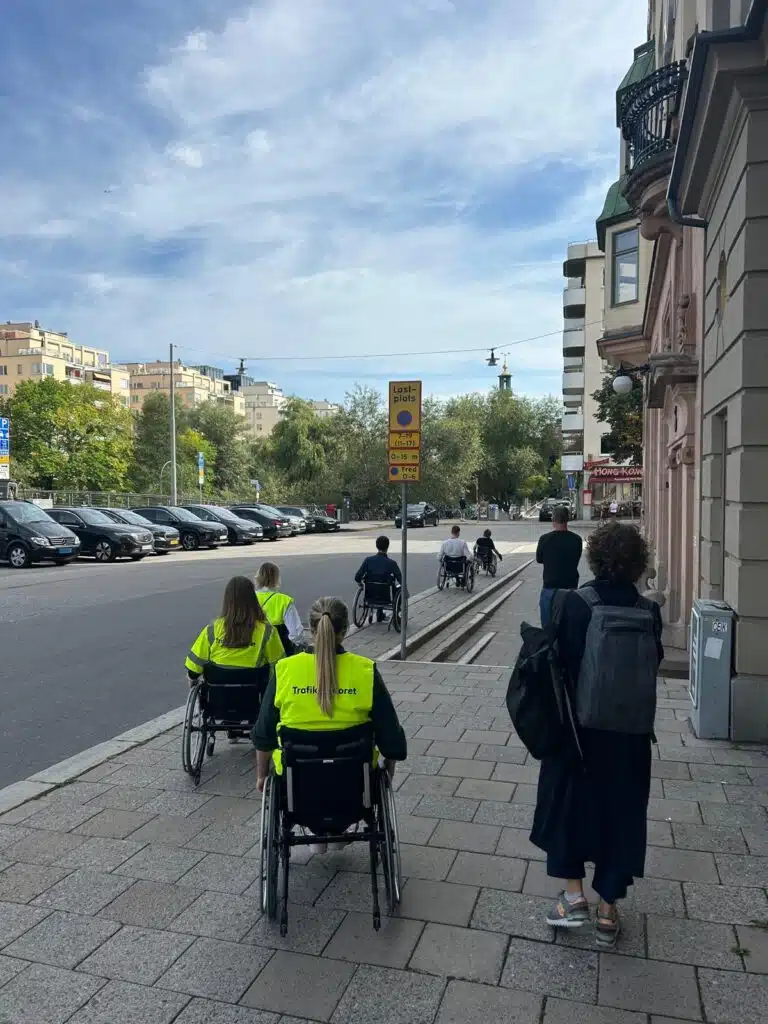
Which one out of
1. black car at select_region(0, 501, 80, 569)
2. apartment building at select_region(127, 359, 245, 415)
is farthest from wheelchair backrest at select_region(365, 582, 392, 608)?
apartment building at select_region(127, 359, 245, 415)

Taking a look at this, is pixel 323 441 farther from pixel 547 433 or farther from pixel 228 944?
pixel 228 944

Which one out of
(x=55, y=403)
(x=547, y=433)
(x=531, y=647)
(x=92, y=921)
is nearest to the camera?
(x=531, y=647)

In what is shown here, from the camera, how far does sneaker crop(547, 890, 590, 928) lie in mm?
3418

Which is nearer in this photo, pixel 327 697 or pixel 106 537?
pixel 327 697

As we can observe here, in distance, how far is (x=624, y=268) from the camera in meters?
19.4

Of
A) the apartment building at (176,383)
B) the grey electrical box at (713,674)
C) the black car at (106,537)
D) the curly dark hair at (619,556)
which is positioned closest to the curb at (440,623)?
the grey electrical box at (713,674)

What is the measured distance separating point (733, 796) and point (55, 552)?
20591 millimetres

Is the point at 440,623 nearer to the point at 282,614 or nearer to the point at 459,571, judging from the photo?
the point at 459,571

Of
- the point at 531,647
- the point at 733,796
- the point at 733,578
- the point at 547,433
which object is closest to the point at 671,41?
the point at 733,578

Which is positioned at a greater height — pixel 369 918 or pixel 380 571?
pixel 380 571

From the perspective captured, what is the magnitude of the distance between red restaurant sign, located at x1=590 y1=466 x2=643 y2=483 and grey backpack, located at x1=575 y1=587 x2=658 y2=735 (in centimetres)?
3820

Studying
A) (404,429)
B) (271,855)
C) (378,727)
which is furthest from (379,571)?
(271,855)

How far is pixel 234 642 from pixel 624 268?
16.8 metres

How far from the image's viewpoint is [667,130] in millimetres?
10078
